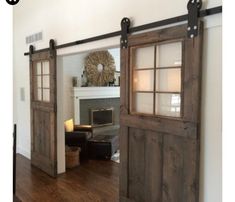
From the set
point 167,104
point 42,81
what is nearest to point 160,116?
point 167,104

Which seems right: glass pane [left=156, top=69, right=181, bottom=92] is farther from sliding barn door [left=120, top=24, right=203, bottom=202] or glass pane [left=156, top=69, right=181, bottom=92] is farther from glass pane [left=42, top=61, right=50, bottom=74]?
glass pane [left=42, top=61, right=50, bottom=74]

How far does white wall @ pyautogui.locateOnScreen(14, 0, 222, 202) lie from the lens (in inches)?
80.8

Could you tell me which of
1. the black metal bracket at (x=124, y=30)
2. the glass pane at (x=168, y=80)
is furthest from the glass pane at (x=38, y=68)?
the glass pane at (x=168, y=80)

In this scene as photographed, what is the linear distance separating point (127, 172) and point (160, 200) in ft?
1.66

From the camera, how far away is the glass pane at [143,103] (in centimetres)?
262

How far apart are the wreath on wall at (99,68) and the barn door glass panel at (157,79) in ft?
13.5

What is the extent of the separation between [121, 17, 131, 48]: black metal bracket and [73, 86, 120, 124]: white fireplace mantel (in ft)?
12.3

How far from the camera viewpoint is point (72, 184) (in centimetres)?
387

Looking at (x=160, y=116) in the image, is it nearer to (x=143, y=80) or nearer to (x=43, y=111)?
(x=143, y=80)

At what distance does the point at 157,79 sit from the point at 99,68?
4.66 meters
